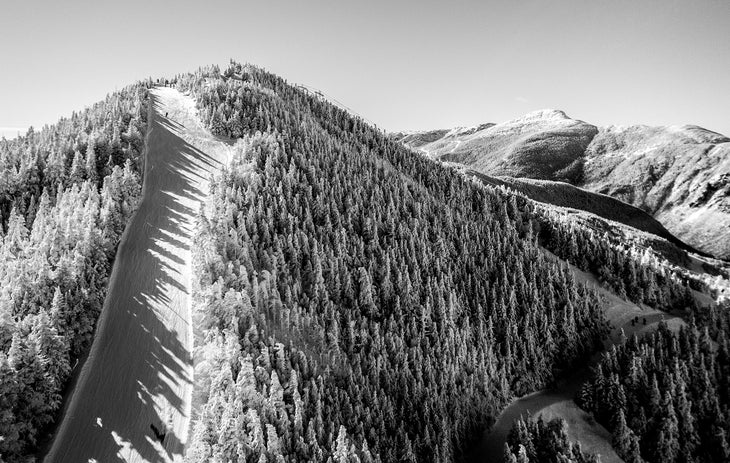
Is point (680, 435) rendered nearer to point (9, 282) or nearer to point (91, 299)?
point (91, 299)

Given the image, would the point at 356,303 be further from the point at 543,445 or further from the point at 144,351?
the point at 543,445

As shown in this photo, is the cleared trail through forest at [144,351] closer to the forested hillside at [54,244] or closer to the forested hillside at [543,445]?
the forested hillside at [54,244]

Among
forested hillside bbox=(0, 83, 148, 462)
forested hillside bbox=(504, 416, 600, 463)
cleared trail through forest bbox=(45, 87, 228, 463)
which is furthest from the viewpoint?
forested hillside bbox=(504, 416, 600, 463)

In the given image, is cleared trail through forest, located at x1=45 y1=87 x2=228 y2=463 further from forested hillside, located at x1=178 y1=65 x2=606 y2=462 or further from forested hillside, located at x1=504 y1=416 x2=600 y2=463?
forested hillside, located at x1=504 y1=416 x2=600 y2=463

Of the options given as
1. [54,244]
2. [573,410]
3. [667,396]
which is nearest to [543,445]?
[573,410]

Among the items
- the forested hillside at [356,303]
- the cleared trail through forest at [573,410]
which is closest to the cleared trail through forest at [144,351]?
the forested hillside at [356,303]

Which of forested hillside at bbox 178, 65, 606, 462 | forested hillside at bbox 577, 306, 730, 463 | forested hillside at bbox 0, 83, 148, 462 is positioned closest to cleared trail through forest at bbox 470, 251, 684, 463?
forested hillside at bbox 577, 306, 730, 463
